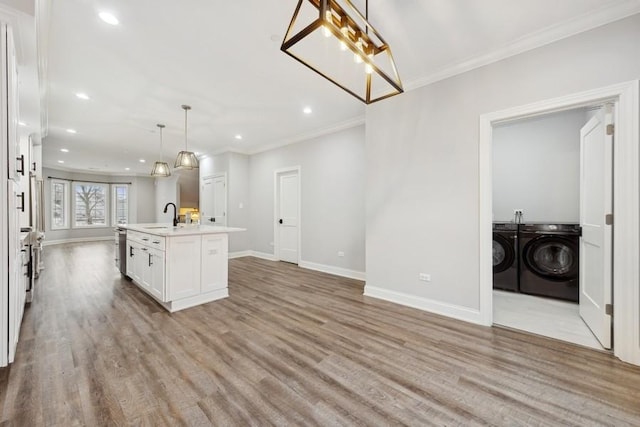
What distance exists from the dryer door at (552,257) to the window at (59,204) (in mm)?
13395

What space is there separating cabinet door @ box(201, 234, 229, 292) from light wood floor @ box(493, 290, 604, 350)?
334 cm

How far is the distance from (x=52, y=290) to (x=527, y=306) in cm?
658

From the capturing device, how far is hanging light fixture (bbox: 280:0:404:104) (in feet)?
4.34

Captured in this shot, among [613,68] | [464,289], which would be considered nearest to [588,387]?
[464,289]

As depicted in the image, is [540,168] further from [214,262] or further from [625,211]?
[214,262]

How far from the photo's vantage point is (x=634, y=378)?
1821mm

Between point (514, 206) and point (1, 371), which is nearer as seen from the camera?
point (1, 371)

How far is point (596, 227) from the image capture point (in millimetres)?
2379

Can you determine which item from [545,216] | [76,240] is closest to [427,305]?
[545,216]

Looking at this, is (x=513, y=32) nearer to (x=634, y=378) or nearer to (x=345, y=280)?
(x=634, y=378)

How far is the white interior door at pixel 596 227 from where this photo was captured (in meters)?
2.19

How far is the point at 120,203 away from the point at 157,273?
385 inches

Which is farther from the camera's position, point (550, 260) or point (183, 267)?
point (550, 260)

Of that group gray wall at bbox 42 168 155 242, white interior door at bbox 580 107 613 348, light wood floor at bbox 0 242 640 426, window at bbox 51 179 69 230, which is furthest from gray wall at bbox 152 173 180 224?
white interior door at bbox 580 107 613 348
